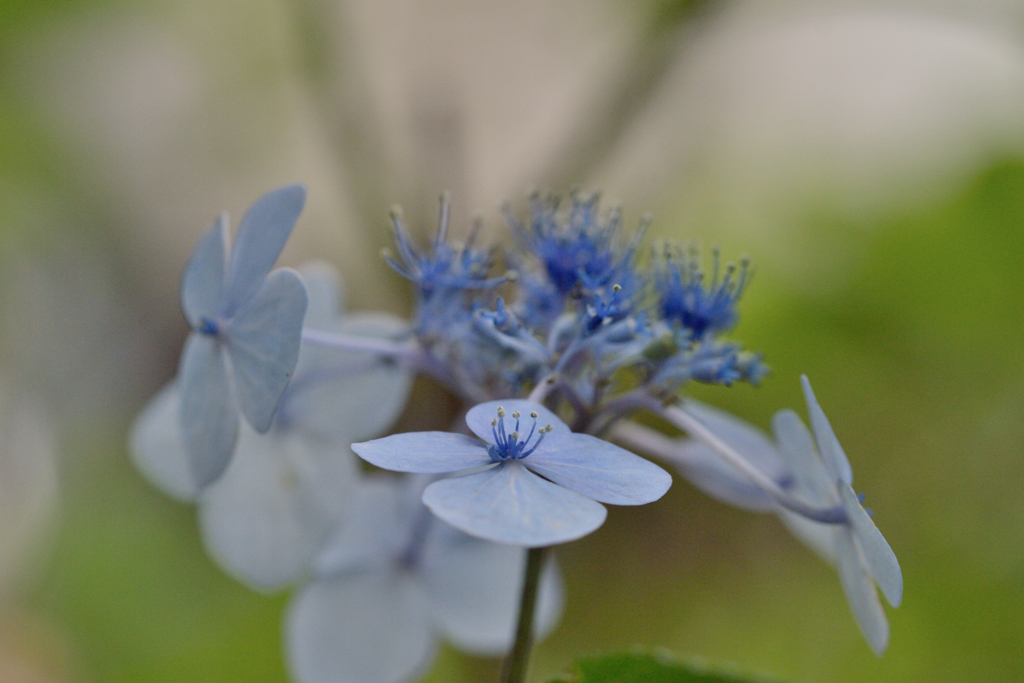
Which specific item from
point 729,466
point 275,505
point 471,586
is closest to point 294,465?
point 275,505

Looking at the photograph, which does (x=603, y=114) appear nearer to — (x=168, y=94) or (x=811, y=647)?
(x=811, y=647)

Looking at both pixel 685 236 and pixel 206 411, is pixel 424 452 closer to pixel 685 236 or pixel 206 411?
pixel 206 411

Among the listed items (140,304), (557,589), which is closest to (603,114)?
(557,589)

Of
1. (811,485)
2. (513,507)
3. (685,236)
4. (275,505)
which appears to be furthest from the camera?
(685,236)

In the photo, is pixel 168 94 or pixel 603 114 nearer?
pixel 603 114

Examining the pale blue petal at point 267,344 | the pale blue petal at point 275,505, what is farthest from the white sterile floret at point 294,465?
the pale blue petal at point 267,344

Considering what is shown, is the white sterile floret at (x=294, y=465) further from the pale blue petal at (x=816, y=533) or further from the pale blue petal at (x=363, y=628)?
the pale blue petal at (x=816, y=533)

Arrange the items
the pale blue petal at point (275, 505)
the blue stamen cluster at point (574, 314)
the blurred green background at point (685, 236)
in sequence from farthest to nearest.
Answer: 1. the blurred green background at point (685, 236)
2. the pale blue petal at point (275, 505)
3. the blue stamen cluster at point (574, 314)
